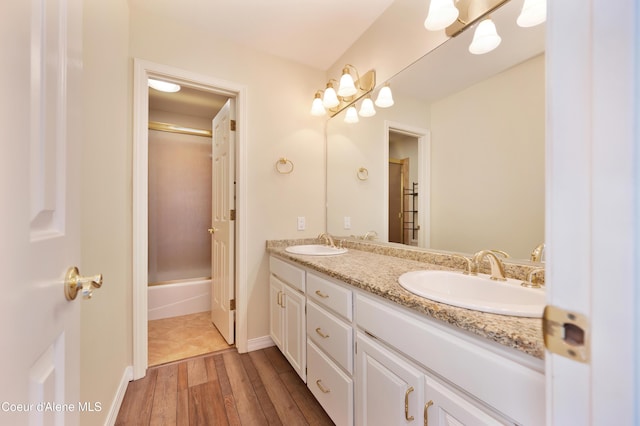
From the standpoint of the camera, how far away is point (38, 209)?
46 centimetres

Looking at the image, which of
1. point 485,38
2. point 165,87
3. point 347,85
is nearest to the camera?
point 485,38

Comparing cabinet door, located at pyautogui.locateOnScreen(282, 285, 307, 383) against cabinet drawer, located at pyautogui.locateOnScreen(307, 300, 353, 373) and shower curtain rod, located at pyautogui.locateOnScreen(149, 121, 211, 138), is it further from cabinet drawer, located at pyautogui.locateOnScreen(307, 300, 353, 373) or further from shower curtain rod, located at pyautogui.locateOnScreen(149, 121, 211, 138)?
shower curtain rod, located at pyautogui.locateOnScreen(149, 121, 211, 138)

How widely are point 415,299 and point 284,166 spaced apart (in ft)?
5.38

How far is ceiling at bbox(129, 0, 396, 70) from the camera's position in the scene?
1622 millimetres

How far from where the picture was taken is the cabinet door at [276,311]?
180 cm

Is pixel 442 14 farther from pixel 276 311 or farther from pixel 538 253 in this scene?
pixel 276 311

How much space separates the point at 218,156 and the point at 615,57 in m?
2.50

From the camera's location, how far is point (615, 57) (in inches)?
10.8

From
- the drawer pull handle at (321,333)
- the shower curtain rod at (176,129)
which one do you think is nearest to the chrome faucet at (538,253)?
the drawer pull handle at (321,333)

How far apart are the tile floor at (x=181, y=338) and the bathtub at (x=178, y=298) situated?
0.08 m

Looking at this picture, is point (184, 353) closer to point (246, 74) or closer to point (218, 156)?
point (218, 156)

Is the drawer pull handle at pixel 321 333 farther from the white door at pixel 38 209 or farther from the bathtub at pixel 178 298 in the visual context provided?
the bathtub at pixel 178 298

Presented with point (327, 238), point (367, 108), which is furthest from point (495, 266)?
point (367, 108)

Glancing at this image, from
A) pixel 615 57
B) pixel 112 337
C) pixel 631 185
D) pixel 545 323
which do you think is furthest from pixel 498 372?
pixel 112 337
